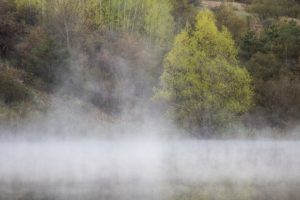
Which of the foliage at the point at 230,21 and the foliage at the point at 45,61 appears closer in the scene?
the foliage at the point at 45,61

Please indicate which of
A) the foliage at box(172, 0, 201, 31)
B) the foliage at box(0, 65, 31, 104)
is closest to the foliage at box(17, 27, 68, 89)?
the foliage at box(0, 65, 31, 104)

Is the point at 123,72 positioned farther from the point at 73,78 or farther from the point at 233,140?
the point at 233,140

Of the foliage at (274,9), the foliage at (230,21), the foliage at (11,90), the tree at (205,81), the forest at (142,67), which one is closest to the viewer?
the foliage at (11,90)

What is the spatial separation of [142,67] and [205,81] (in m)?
6.91

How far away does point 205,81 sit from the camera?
2594 cm

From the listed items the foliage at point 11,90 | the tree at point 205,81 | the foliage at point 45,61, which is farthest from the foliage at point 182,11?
the foliage at point 11,90

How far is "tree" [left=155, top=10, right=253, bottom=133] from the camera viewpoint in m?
25.6

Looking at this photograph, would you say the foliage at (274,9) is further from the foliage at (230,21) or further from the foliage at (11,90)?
the foliage at (11,90)

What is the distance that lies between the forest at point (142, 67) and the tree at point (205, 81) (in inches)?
1.9

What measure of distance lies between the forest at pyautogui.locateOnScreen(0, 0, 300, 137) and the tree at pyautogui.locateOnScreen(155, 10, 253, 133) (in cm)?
5

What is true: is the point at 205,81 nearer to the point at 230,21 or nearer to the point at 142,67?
the point at 142,67

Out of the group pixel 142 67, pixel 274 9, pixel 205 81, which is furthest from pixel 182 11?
pixel 205 81

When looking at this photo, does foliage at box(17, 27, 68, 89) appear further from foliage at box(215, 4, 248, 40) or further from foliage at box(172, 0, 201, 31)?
foliage at box(215, 4, 248, 40)

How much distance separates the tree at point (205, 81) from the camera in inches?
1006
